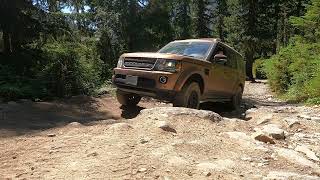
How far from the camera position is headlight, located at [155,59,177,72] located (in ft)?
28.9

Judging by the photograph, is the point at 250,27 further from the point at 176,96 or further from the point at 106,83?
the point at 176,96

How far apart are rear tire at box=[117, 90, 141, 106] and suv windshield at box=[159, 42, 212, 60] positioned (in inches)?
56.5

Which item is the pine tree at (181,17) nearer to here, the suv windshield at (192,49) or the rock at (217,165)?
the suv windshield at (192,49)

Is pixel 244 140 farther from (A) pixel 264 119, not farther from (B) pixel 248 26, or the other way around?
(B) pixel 248 26

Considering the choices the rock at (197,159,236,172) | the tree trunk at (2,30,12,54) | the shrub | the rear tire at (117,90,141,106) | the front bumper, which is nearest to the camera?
the rock at (197,159,236,172)

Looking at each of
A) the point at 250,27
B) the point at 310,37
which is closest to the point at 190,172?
the point at 310,37

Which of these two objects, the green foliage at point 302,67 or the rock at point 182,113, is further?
the green foliage at point 302,67

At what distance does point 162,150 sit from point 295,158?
1.80m

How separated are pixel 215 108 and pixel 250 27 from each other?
23.8m

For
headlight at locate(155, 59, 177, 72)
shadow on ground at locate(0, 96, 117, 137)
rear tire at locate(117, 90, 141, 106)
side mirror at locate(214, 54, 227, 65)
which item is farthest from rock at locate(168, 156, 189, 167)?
side mirror at locate(214, 54, 227, 65)

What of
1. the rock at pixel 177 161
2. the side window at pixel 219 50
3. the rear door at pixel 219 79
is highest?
the side window at pixel 219 50

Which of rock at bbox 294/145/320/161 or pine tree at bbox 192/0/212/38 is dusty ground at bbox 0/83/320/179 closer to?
rock at bbox 294/145/320/161

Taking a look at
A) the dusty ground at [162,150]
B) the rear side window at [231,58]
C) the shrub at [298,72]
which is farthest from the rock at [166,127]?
the shrub at [298,72]

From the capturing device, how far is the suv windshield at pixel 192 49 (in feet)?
33.6
